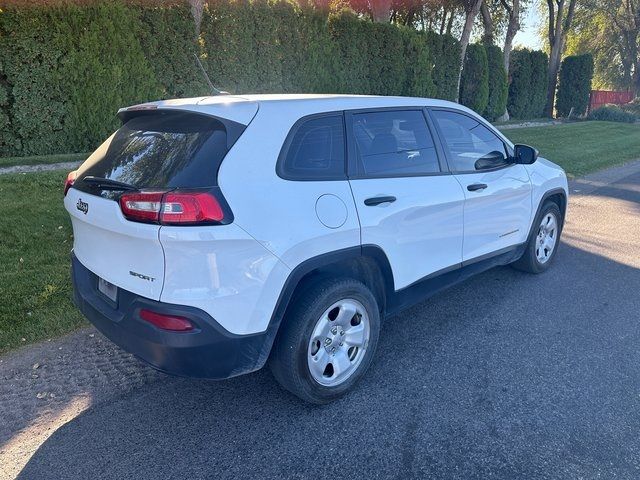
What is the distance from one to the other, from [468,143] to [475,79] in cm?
1714

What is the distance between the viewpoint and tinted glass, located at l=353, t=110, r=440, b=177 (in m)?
3.24

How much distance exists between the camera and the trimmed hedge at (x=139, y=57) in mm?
7910

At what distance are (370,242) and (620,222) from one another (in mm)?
5942

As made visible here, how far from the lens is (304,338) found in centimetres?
279

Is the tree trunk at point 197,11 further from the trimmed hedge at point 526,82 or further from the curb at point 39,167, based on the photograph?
the trimmed hedge at point 526,82

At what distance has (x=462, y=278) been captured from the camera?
4074mm

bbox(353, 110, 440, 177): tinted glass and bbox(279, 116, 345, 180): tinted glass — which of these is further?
bbox(353, 110, 440, 177): tinted glass

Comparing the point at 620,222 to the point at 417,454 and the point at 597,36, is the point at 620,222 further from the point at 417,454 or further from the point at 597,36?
the point at 597,36

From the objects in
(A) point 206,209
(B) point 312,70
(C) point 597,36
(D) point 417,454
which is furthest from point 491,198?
(C) point 597,36

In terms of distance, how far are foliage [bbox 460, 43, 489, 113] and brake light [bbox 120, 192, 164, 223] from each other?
18815mm

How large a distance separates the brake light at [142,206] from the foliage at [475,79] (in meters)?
18.8

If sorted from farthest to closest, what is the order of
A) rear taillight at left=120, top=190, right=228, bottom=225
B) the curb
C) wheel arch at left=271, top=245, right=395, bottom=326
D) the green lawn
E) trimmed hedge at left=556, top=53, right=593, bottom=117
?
trimmed hedge at left=556, top=53, right=593, bottom=117, the green lawn, the curb, wheel arch at left=271, top=245, right=395, bottom=326, rear taillight at left=120, top=190, right=228, bottom=225

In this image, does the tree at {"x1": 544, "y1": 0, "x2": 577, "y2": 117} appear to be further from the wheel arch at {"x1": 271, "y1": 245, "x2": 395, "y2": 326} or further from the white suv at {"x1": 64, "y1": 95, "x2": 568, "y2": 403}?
the wheel arch at {"x1": 271, "y1": 245, "x2": 395, "y2": 326}

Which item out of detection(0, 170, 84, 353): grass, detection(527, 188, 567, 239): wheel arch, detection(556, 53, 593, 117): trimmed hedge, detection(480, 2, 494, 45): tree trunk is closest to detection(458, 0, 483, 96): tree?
detection(480, 2, 494, 45): tree trunk
